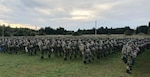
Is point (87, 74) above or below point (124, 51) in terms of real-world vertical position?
below

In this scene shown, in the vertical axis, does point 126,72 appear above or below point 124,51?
below

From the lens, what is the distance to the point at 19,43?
121 ft

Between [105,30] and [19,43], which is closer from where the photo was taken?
[19,43]

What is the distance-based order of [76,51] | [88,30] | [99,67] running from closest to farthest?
[99,67] → [76,51] → [88,30]

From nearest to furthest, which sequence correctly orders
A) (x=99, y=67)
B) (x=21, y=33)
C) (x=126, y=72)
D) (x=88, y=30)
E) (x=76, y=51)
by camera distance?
(x=126, y=72)
(x=99, y=67)
(x=76, y=51)
(x=21, y=33)
(x=88, y=30)

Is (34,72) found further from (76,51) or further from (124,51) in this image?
(76,51)

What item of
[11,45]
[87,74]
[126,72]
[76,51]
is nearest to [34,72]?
[87,74]

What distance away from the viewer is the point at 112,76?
19.3 metres

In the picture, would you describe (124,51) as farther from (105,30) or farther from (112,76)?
(105,30)

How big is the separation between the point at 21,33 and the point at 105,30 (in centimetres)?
3982

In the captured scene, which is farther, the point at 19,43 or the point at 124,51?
the point at 19,43

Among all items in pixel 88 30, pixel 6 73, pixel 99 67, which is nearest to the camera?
pixel 6 73

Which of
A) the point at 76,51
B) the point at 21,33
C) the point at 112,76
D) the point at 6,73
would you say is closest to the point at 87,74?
the point at 112,76

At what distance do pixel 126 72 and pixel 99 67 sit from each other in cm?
294
